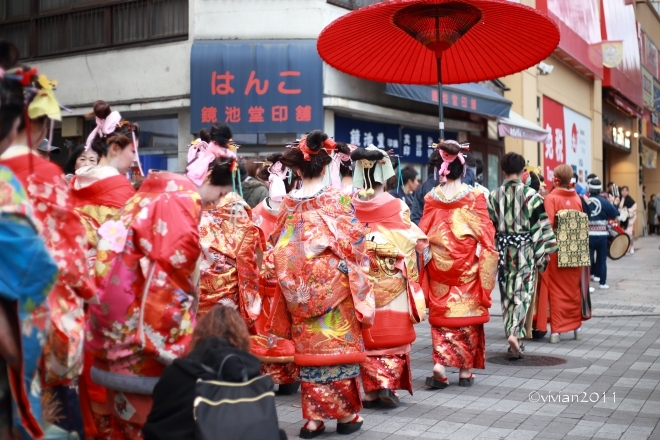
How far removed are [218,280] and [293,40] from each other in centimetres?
789

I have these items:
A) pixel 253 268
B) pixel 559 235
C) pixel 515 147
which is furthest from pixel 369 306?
pixel 515 147

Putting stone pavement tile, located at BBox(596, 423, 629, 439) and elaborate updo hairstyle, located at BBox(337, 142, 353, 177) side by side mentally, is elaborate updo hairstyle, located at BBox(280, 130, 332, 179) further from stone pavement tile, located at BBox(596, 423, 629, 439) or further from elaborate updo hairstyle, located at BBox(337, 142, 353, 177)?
stone pavement tile, located at BBox(596, 423, 629, 439)

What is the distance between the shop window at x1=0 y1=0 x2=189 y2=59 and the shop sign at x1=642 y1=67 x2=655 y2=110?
26399mm

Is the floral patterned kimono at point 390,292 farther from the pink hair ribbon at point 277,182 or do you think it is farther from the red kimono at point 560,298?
the red kimono at point 560,298

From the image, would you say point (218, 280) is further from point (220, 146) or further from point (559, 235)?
point (559, 235)

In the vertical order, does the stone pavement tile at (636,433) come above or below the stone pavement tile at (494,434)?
below

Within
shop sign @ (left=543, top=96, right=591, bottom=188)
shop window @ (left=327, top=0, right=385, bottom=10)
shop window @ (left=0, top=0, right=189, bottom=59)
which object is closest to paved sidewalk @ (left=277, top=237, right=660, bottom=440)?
shop window @ (left=327, top=0, right=385, bottom=10)

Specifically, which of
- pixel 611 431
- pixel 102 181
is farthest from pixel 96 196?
pixel 611 431

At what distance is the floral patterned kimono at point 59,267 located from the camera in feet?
10.0

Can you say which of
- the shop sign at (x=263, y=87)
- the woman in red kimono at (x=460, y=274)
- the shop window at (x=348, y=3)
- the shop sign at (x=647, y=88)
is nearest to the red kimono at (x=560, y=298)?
the woman in red kimono at (x=460, y=274)

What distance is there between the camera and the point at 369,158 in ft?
20.1

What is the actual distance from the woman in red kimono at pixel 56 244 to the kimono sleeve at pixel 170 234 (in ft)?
1.42

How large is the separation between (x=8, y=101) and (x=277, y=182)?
13.7ft
